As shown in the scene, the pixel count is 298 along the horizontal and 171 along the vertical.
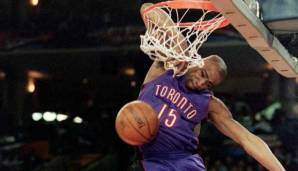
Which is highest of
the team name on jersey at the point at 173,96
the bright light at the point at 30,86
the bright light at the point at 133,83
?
the team name on jersey at the point at 173,96

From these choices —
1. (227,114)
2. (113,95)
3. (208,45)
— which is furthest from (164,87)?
(113,95)

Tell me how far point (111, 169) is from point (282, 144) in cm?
177

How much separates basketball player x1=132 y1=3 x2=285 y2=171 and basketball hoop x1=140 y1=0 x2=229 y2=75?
7 centimetres

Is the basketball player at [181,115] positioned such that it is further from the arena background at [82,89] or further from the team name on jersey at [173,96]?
the arena background at [82,89]

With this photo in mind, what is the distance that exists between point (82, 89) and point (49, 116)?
462mm

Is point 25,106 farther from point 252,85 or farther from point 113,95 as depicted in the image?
point 252,85

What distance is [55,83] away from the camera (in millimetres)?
6496

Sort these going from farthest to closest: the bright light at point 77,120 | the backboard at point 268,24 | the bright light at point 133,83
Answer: the bright light at point 77,120 < the bright light at point 133,83 < the backboard at point 268,24

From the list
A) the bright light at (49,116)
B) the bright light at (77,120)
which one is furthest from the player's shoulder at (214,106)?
the bright light at (49,116)

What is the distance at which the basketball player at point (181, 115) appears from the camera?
9.71 ft

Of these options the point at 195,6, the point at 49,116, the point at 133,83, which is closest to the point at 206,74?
the point at 195,6

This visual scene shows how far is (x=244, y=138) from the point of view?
122 inches

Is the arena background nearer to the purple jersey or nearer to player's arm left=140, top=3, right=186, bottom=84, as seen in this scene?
player's arm left=140, top=3, right=186, bottom=84

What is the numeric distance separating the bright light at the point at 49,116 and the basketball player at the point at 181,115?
140 inches
